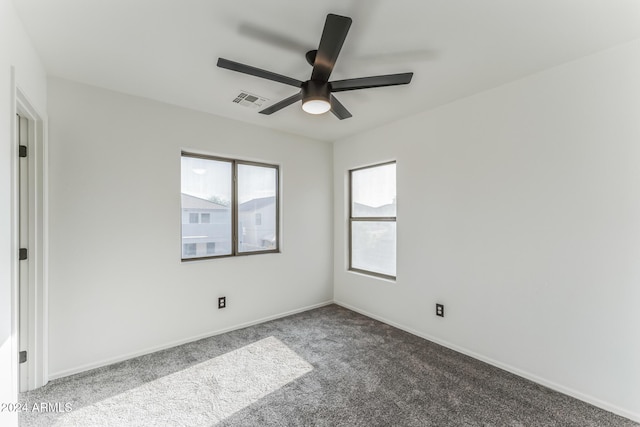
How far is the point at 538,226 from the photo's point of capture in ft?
7.66

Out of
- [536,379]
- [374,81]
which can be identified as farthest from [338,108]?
[536,379]

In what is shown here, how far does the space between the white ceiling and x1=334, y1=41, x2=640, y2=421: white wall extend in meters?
0.35

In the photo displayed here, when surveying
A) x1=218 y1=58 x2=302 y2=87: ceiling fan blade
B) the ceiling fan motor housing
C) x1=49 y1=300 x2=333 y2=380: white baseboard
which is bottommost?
x1=49 y1=300 x2=333 y2=380: white baseboard

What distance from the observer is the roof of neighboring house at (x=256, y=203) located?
358cm

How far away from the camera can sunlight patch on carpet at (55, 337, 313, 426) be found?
1.92 metres

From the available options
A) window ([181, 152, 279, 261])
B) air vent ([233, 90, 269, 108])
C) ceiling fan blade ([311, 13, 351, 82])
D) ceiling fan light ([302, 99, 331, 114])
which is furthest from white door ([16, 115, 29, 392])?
ceiling fan blade ([311, 13, 351, 82])

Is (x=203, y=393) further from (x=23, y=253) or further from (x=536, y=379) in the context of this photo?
(x=536, y=379)

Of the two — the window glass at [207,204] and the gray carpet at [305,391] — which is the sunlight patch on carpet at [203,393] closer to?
the gray carpet at [305,391]

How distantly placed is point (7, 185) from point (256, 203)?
7.55ft

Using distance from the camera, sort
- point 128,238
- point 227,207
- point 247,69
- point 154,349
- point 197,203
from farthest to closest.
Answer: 1. point 227,207
2. point 197,203
3. point 154,349
4. point 128,238
5. point 247,69

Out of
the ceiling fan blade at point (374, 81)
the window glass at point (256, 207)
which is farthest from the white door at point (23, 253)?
the ceiling fan blade at point (374, 81)

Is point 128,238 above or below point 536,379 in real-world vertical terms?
above

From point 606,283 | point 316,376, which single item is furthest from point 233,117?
point 606,283

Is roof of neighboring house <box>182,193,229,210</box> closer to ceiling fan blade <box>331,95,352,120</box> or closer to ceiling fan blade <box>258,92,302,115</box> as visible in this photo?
ceiling fan blade <box>258,92,302,115</box>
